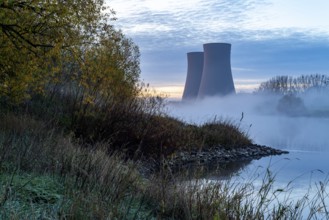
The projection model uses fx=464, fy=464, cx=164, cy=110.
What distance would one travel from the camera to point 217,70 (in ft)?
132

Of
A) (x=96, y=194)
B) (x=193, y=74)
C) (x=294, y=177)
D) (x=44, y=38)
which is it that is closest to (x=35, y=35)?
(x=44, y=38)

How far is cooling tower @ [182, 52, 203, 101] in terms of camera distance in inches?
1859

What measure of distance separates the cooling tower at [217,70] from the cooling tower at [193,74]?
4578 mm

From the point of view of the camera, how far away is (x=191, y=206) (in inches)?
181

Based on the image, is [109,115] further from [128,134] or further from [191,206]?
[191,206]

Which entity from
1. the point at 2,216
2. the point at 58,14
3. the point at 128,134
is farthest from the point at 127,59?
the point at 2,216

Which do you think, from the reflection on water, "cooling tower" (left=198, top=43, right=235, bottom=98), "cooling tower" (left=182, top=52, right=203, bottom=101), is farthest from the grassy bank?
"cooling tower" (left=182, top=52, right=203, bottom=101)

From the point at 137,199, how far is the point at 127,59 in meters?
18.9

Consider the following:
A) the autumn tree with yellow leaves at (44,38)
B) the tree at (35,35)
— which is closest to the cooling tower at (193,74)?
the autumn tree with yellow leaves at (44,38)

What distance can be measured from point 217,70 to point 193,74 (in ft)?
24.8

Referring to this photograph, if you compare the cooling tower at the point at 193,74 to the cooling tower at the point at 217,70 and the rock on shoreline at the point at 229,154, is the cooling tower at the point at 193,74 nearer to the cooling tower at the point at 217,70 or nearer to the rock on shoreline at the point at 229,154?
the cooling tower at the point at 217,70

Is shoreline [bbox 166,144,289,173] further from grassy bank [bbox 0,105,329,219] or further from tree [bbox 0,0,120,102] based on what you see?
grassy bank [bbox 0,105,329,219]

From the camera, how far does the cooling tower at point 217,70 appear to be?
3991 cm

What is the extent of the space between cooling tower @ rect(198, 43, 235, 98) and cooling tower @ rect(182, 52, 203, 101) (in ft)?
15.0
